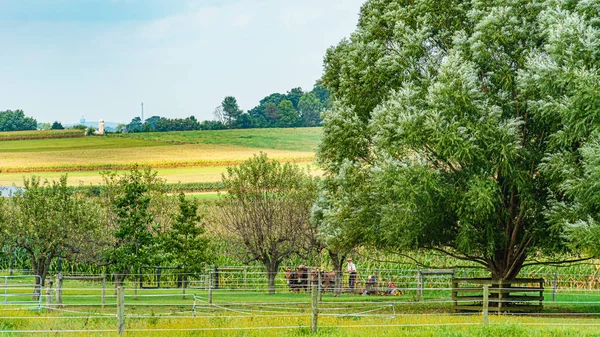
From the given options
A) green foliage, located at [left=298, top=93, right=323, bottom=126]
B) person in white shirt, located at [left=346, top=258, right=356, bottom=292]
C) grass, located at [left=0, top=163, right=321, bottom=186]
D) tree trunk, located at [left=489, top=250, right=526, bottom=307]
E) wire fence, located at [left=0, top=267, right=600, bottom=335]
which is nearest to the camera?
wire fence, located at [left=0, top=267, right=600, bottom=335]

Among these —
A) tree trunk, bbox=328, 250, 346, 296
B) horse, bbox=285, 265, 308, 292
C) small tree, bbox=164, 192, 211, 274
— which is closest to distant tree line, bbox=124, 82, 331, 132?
horse, bbox=285, 265, 308, 292

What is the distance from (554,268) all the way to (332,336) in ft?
100

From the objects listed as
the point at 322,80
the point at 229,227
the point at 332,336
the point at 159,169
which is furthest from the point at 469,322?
the point at 159,169

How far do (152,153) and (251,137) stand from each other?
581 inches

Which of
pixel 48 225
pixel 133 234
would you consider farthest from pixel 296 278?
pixel 48 225

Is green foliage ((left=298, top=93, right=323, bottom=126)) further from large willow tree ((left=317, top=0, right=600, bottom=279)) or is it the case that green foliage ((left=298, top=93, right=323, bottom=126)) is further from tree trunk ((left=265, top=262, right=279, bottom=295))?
large willow tree ((left=317, top=0, right=600, bottom=279))

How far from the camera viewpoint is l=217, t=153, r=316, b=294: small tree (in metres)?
46.2

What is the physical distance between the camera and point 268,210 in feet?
152

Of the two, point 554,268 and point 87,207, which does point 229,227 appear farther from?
point 554,268

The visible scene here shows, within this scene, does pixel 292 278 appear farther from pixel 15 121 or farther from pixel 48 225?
pixel 15 121

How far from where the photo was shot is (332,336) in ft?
65.7

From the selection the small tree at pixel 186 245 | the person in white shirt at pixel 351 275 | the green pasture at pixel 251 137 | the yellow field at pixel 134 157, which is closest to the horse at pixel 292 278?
the person in white shirt at pixel 351 275

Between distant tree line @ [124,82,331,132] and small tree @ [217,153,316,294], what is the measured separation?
52.7m

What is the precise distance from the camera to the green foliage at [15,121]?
91938mm
